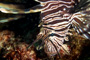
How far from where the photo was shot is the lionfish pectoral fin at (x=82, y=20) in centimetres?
265

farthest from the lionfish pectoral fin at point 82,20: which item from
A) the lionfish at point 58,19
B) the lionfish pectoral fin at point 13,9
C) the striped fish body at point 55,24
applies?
the lionfish pectoral fin at point 13,9

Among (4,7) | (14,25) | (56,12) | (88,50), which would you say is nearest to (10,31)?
(14,25)

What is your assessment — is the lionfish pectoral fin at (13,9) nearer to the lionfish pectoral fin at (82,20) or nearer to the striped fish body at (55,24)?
the striped fish body at (55,24)

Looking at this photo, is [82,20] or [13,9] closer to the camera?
[13,9]

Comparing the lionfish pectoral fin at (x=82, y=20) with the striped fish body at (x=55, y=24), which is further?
the lionfish pectoral fin at (x=82, y=20)

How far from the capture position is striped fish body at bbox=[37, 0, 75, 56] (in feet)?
7.50

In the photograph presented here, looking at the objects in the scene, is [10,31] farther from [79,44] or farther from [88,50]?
[88,50]

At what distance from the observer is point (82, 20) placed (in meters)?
2.74

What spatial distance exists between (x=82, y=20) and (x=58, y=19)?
2.35ft

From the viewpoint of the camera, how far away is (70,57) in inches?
122

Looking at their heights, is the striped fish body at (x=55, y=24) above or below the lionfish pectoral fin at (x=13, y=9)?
below

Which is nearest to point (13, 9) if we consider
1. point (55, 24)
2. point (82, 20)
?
point (55, 24)

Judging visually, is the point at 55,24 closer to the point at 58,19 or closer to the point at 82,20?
the point at 58,19

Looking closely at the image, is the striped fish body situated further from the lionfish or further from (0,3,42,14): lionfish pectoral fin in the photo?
(0,3,42,14): lionfish pectoral fin
